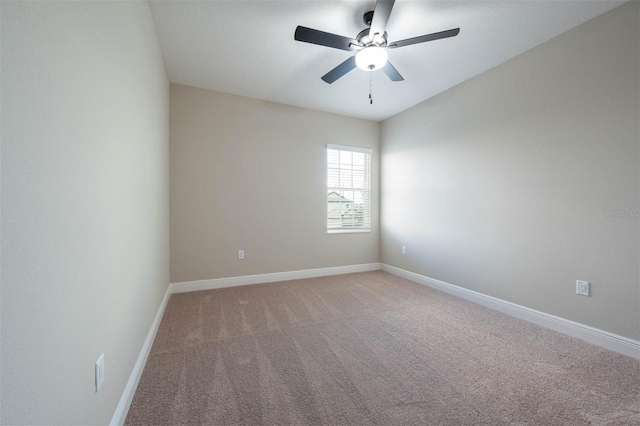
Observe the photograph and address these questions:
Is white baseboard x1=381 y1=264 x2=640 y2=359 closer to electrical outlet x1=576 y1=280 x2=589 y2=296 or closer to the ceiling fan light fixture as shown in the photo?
electrical outlet x1=576 y1=280 x2=589 y2=296

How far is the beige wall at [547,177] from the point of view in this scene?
198 centimetres

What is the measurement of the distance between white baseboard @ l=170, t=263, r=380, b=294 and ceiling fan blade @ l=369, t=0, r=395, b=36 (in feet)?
10.4

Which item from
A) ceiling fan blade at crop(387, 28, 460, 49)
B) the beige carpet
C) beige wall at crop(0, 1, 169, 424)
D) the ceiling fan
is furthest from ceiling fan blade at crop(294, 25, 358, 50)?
the beige carpet

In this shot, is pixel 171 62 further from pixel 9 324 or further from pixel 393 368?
pixel 393 368

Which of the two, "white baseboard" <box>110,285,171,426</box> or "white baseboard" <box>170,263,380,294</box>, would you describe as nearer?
"white baseboard" <box>110,285,171,426</box>

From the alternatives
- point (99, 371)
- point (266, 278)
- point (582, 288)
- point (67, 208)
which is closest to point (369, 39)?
point (67, 208)

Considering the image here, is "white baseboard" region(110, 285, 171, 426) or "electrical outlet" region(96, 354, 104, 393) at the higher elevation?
"electrical outlet" region(96, 354, 104, 393)

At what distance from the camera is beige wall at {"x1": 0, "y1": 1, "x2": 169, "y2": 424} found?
0.60m

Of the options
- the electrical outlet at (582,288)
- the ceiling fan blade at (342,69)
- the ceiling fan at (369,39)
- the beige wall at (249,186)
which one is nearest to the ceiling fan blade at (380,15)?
the ceiling fan at (369,39)

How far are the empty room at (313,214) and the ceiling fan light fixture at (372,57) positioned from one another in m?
0.02

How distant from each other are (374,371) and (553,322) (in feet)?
6.25

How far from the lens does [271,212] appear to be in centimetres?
380

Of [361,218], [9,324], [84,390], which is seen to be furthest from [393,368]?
[361,218]

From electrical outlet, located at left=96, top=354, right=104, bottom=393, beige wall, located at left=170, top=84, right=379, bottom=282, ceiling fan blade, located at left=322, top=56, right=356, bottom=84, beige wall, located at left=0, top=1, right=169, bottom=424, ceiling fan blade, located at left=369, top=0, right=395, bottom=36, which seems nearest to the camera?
beige wall, located at left=0, top=1, right=169, bottom=424
